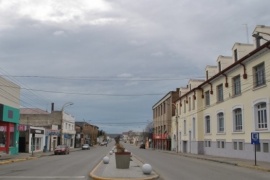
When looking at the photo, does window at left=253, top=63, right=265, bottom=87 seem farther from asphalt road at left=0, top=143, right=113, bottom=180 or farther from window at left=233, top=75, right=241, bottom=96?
asphalt road at left=0, top=143, right=113, bottom=180

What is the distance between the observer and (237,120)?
42219 millimetres

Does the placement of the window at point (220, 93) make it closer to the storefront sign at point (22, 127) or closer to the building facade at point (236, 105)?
the building facade at point (236, 105)

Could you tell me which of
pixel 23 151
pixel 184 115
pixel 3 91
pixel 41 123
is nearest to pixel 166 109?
pixel 184 115

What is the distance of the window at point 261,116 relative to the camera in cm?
3512

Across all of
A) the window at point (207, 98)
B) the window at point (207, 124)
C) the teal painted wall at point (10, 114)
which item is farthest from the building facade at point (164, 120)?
the teal painted wall at point (10, 114)

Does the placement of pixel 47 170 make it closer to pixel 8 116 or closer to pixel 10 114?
pixel 8 116

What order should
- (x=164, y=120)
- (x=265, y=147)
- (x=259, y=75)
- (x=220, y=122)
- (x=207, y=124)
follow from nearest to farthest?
(x=265, y=147), (x=259, y=75), (x=220, y=122), (x=207, y=124), (x=164, y=120)

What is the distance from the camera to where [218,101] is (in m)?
48.6

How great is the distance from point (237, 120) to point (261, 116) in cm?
639

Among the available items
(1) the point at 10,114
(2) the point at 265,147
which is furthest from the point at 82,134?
(2) the point at 265,147

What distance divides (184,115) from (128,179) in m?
54.2

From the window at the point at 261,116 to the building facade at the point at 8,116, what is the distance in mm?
27156

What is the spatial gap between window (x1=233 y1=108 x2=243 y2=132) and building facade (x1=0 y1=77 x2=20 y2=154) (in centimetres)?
2567

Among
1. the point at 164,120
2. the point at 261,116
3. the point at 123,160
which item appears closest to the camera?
the point at 123,160
